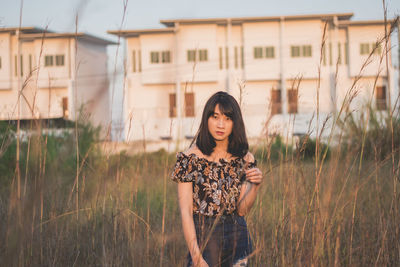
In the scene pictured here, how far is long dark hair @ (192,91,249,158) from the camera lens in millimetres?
1689

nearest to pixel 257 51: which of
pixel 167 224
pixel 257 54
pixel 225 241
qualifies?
pixel 257 54

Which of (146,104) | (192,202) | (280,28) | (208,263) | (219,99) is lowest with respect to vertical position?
(208,263)

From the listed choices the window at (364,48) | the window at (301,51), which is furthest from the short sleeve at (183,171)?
the window at (364,48)

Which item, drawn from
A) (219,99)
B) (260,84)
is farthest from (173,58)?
(219,99)

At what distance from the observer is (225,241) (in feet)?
5.10

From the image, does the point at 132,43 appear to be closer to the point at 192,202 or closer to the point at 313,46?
the point at 313,46

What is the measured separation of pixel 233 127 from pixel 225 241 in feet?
1.59

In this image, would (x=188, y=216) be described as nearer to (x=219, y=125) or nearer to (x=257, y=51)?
(x=219, y=125)

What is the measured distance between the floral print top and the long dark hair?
0.07m

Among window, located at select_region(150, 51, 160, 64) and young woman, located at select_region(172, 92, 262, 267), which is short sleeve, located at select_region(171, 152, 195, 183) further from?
window, located at select_region(150, 51, 160, 64)

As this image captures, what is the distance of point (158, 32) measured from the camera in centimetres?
2123

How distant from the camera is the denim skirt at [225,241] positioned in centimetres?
153

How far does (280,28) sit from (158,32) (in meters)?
6.52

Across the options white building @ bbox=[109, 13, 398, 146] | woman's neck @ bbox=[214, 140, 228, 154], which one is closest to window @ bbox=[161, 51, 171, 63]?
white building @ bbox=[109, 13, 398, 146]
